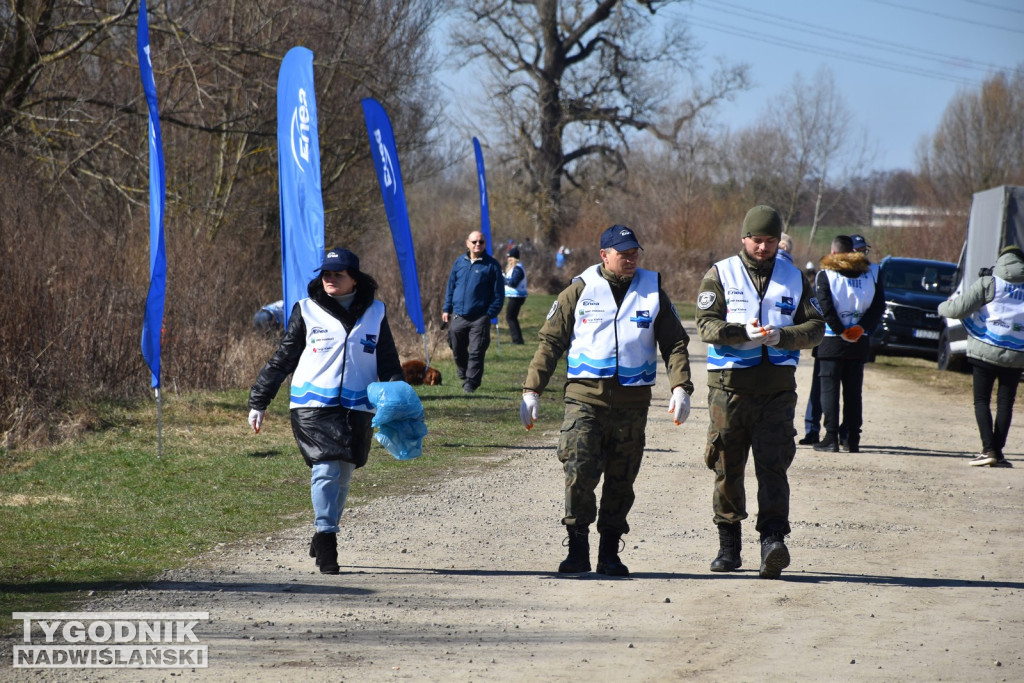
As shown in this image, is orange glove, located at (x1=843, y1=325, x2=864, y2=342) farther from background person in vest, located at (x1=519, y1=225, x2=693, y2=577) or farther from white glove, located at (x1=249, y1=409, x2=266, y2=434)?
white glove, located at (x1=249, y1=409, x2=266, y2=434)

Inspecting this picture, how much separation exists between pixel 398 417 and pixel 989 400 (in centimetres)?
657

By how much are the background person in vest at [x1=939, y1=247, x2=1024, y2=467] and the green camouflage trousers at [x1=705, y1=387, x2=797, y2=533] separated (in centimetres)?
475

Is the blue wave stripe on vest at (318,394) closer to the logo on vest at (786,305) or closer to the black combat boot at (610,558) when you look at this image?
the black combat boot at (610,558)

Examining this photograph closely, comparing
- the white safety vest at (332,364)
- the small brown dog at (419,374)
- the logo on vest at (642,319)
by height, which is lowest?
the small brown dog at (419,374)

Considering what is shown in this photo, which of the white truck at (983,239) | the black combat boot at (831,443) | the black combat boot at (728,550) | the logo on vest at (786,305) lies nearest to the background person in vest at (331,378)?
the black combat boot at (728,550)

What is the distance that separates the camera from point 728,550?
647cm

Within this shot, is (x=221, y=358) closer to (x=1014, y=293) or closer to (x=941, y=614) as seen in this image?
(x=1014, y=293)

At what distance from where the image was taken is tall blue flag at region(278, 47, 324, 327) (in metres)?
10.3

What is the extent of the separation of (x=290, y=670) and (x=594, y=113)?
44.4 m

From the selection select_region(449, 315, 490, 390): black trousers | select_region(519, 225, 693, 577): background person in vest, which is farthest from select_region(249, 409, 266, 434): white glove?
select_region(449, 315, 490, 390): black trousers

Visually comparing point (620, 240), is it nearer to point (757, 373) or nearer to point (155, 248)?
point (757, 373)

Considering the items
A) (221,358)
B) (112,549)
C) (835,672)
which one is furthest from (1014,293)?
(221,358)

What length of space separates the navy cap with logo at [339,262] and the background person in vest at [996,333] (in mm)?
6272

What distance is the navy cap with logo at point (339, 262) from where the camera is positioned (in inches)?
244
